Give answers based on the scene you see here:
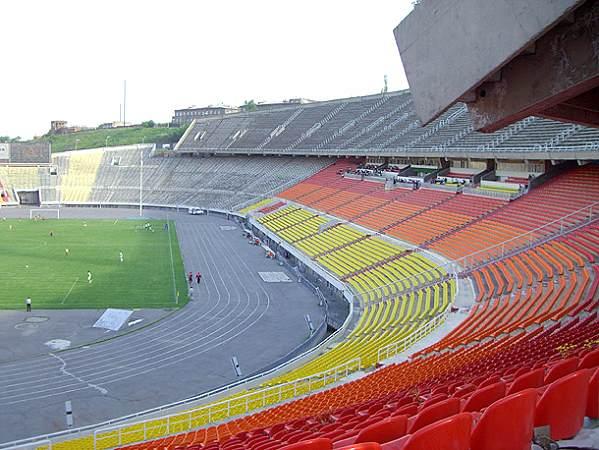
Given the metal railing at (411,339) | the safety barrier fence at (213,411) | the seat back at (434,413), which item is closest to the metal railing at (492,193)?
the metal railing at (411,339)

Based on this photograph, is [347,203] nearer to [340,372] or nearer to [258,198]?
[258,198]

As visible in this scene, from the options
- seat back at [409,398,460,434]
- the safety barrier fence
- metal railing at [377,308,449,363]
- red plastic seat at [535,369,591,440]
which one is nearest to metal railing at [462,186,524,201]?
metal railing at [377,308,449,363]

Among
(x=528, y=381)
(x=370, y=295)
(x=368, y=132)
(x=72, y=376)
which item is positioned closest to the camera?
(x=528, y=381)

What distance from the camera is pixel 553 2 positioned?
5.75 m

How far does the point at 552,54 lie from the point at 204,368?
49.9 feet

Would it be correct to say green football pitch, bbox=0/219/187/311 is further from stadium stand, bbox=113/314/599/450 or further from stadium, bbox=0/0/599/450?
stadium stand, bbox=113/314/599/450

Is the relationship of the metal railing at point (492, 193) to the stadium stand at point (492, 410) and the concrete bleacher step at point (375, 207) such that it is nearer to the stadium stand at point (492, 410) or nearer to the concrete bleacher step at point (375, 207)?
the concrete bleacher step at point (375, 207)

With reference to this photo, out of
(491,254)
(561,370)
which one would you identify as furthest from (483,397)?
(491,254)

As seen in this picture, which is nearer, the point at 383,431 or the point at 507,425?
the point at 507,425

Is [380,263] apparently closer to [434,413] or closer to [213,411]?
[213,411]

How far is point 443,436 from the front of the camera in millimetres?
3102

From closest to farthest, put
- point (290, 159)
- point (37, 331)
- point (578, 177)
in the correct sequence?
point (37, 331)
point (578, 177)
point (290, 159)

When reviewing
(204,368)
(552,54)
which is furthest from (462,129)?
(552,54)

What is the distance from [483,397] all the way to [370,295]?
21852 millimetres
